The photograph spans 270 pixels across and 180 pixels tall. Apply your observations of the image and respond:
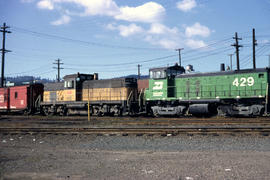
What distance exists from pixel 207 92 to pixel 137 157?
40.8 feet

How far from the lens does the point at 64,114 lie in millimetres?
22641

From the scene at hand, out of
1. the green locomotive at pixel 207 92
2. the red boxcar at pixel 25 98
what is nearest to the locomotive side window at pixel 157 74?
the green locomotive at pixel 207 92

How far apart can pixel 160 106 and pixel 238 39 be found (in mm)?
19621

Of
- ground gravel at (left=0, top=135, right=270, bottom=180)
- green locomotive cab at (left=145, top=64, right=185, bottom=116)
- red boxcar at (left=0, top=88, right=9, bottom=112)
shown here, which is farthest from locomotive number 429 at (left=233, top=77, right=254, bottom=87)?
red boxcar at (left=0, top=88, right=9, bottom=112)

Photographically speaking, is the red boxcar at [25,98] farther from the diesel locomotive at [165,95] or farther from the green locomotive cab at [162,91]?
the green locomotive cab at [162,91]

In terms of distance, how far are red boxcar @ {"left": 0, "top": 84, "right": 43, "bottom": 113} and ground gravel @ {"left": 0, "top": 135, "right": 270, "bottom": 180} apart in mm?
15912

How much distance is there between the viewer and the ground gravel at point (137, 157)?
4.89 metres

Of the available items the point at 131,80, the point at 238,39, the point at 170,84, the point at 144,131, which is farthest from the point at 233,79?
the point at 238,39

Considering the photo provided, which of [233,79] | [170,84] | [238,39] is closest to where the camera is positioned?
[233,79]

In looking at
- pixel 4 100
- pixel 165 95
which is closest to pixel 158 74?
pixel 165 95

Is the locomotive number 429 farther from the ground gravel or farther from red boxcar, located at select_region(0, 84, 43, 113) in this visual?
red boxcar, located at select_region(0, 84, 43, 113)

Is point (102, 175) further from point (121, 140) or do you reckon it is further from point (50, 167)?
point (121, 140)

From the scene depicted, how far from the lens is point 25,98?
24391mm

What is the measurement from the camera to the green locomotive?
629 inches
